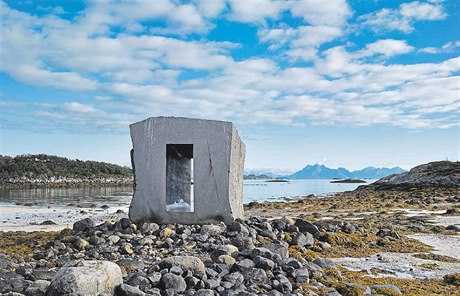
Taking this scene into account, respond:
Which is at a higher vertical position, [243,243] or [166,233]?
[166,233]

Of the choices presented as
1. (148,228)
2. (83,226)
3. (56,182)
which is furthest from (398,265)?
(56,182)

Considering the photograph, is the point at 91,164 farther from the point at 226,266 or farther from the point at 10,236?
the point at 226,266

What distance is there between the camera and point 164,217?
12930 millimetres

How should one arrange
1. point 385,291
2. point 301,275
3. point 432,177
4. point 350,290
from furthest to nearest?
point 432,177 < point 301,275 < point 385,291 < point 350,290

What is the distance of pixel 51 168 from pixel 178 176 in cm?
7214

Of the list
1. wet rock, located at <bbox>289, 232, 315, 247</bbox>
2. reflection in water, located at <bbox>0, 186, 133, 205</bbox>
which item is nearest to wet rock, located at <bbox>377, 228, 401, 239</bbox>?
wet rock, located at <bbox>289, 232, 315, 247</bbox>

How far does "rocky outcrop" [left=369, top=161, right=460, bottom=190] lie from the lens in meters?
45.2

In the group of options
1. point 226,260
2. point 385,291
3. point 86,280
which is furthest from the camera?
point 226,260

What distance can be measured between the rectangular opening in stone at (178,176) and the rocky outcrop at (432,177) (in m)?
35.6

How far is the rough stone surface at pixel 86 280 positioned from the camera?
6258 millimetres

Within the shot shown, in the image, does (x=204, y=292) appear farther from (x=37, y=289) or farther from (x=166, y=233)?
(x=166, y=233)

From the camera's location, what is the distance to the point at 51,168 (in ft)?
266

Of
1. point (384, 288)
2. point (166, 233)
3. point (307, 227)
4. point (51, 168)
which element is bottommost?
point (384, 288)

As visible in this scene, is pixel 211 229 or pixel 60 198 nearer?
pixel 211 229
